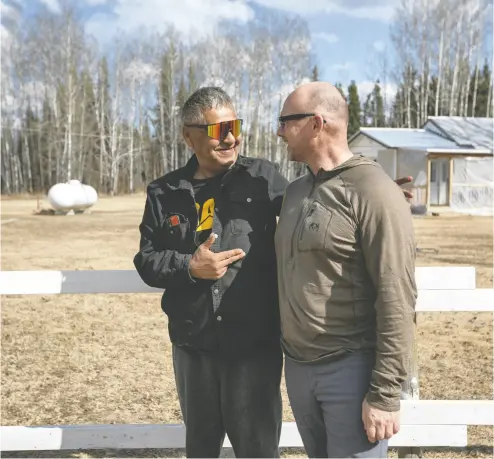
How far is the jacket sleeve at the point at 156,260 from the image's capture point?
223 centimetres

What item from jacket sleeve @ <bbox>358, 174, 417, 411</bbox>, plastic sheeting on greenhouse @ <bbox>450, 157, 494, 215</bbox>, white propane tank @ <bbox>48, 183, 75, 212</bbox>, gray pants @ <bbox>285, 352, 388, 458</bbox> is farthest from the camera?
plastic sheeting on greenhouse @ <bbox>450, 157, 494, 215</bbox>

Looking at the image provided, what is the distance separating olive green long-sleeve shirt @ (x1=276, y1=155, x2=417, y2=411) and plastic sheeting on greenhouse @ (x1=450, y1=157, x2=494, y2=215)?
2503 cm

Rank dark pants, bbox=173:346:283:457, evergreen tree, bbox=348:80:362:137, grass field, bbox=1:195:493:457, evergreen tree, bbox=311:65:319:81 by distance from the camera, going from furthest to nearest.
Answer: evergreen tree, bbox=348:80:362:137
evergreen tree, bbox=311:65:319:81
grass field, bbox=1:195:493:457
dark pants, bbox=173:346:283:457

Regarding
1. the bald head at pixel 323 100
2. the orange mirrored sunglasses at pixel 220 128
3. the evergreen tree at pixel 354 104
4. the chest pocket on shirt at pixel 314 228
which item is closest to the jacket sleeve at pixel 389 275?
the chest pocket on shirt at pixel 314 228

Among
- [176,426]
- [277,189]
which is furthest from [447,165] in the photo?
[277,189]

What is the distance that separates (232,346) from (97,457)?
1835 mm

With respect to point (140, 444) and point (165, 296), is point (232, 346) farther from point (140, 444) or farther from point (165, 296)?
point (140, 444)

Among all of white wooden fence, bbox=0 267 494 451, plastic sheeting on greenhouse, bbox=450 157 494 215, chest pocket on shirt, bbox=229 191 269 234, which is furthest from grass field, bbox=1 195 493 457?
plastic sheeting on greenhouse, bbox=450 157 494 215

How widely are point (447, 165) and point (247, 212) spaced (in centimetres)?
2614

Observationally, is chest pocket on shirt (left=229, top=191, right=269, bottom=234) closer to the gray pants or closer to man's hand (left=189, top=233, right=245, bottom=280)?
man's hand (left=189, top=233, right=245, bottom=280)

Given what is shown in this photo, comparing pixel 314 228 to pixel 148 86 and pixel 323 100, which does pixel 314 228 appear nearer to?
pixel 323 100

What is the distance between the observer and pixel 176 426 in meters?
3.05

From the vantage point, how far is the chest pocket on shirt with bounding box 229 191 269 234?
2.29 metres

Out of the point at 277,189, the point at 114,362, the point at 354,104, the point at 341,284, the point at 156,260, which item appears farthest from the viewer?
the point at 354,104
